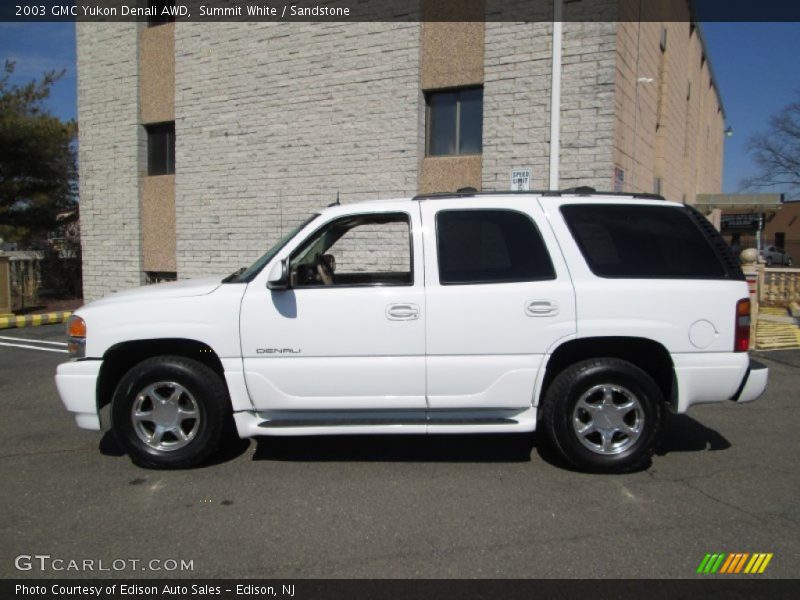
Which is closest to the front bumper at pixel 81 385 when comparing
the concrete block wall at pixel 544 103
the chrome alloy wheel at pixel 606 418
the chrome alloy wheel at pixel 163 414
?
the chrome alloy wheel at pixel 163 414

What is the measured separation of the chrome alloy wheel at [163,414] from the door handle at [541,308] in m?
2.51

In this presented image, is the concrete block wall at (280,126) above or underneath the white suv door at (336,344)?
above

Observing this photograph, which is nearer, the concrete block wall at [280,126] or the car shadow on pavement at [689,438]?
the car shadow on pavement at [689,438]

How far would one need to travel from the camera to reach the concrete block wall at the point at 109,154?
1328 cm

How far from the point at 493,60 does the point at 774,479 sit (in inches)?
298

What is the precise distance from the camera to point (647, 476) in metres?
4.39

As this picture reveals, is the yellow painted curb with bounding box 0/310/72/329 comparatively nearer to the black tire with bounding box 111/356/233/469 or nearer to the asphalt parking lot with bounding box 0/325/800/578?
the asphalt parking lot with bounding box 0/325/800/578

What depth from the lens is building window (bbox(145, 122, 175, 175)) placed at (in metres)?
13.3

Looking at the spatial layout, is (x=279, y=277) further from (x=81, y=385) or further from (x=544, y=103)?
(x=544, y=103)

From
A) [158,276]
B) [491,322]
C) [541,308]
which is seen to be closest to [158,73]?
[158,276]

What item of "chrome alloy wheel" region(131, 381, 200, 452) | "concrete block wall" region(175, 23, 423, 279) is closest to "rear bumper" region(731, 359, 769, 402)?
"chrome alloy wheel" region(131, 381, 200, 452)

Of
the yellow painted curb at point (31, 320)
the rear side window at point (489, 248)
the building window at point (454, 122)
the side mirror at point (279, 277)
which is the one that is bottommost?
the yellow painted curb at point (31, 320)

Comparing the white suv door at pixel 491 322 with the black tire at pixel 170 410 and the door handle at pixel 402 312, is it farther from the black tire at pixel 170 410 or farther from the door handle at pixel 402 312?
the black tire at pixel 170 410

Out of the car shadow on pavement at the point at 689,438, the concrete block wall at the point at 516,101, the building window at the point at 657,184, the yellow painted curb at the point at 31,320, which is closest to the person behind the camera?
the car shadow on pavement at the point at 689,438
